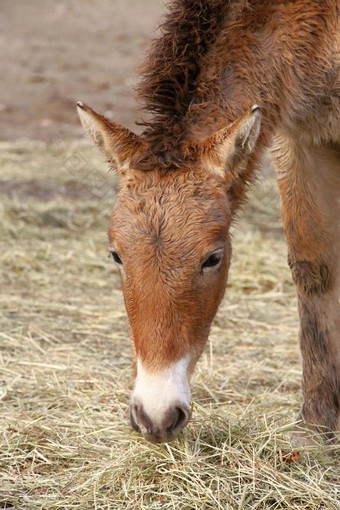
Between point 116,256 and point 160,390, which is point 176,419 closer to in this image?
point 160,390

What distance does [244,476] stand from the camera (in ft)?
13.1

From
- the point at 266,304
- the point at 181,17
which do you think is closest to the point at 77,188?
the point at 266,304

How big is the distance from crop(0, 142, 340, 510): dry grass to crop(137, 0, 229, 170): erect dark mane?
1.68 m

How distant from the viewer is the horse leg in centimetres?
499

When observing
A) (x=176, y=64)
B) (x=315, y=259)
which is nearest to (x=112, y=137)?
(x=176, y=64)

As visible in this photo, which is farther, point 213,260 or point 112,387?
point 112,387

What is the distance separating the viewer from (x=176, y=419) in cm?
351

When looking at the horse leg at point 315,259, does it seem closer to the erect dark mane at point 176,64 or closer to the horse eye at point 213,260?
the erect dark mane at point 176,64

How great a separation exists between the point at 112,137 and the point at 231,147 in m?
0.64

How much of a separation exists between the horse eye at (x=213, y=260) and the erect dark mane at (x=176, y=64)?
0.65 meters

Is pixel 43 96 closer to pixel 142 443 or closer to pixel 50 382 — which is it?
pixel 50 382

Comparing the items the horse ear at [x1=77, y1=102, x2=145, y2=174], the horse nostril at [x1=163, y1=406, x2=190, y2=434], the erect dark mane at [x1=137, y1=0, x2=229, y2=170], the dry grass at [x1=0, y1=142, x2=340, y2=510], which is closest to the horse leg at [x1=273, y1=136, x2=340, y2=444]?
the dry grass at [x1=0, y1=142, x2=340, y2=510]

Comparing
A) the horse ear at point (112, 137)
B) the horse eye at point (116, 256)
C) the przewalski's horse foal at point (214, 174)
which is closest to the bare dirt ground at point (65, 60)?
the przewalski's horse foal at point (214, 174)

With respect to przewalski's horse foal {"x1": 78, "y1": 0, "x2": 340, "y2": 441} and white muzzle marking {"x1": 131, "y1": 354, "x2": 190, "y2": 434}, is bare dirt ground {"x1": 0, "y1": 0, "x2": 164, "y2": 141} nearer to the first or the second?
przewalski's horse foal {"x1": 78, "y1": 0, "x2": 340, "y2": 441}
